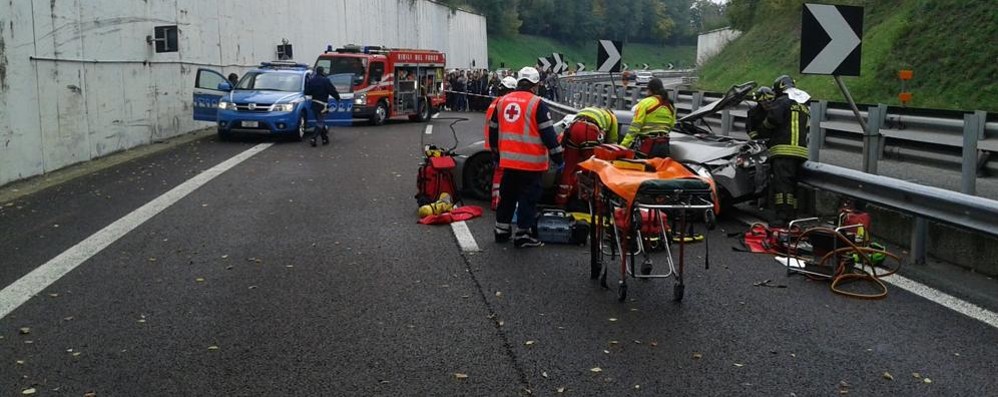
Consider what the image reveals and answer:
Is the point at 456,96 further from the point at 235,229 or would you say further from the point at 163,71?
the point at 235,229

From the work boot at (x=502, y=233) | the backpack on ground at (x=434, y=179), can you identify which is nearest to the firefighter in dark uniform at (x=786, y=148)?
the work boot at (x=502, y=233)

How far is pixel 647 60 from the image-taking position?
136 metres

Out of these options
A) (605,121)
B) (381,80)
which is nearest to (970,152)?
(605,121)

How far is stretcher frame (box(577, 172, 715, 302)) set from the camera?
21.0ft

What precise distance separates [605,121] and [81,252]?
5.22 meters

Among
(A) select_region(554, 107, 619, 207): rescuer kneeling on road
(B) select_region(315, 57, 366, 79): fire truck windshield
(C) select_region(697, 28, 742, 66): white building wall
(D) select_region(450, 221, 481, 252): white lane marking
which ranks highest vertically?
(C) select_region(697, 28, 742, 66): white building wall

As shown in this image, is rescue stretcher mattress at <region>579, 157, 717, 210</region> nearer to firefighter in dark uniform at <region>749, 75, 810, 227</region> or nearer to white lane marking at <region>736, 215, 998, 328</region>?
white lane marking at <region>736, 215, 998, 328</region>

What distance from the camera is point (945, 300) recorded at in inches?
265

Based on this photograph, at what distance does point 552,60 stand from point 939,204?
1354 inches

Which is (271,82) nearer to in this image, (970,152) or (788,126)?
(788,126)

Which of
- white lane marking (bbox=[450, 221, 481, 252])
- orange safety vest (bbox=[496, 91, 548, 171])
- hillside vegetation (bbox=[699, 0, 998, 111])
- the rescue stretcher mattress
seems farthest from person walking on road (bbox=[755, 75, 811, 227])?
hillside vegetation (bbox=[699, 0, 998, 111])

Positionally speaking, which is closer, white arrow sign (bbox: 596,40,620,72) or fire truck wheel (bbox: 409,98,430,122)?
white arrow sign (bbox: 596,40,620,72)

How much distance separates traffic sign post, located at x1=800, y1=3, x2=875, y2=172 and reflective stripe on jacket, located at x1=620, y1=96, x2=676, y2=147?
5.10ft

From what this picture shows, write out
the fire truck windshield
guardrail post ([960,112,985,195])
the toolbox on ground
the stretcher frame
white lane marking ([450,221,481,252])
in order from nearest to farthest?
the stretcher frame → guardrail post ([960,112,985,195]) → white lane marking ([450,221,481,252]) → the toolbox on ground → the fire truck windshield
